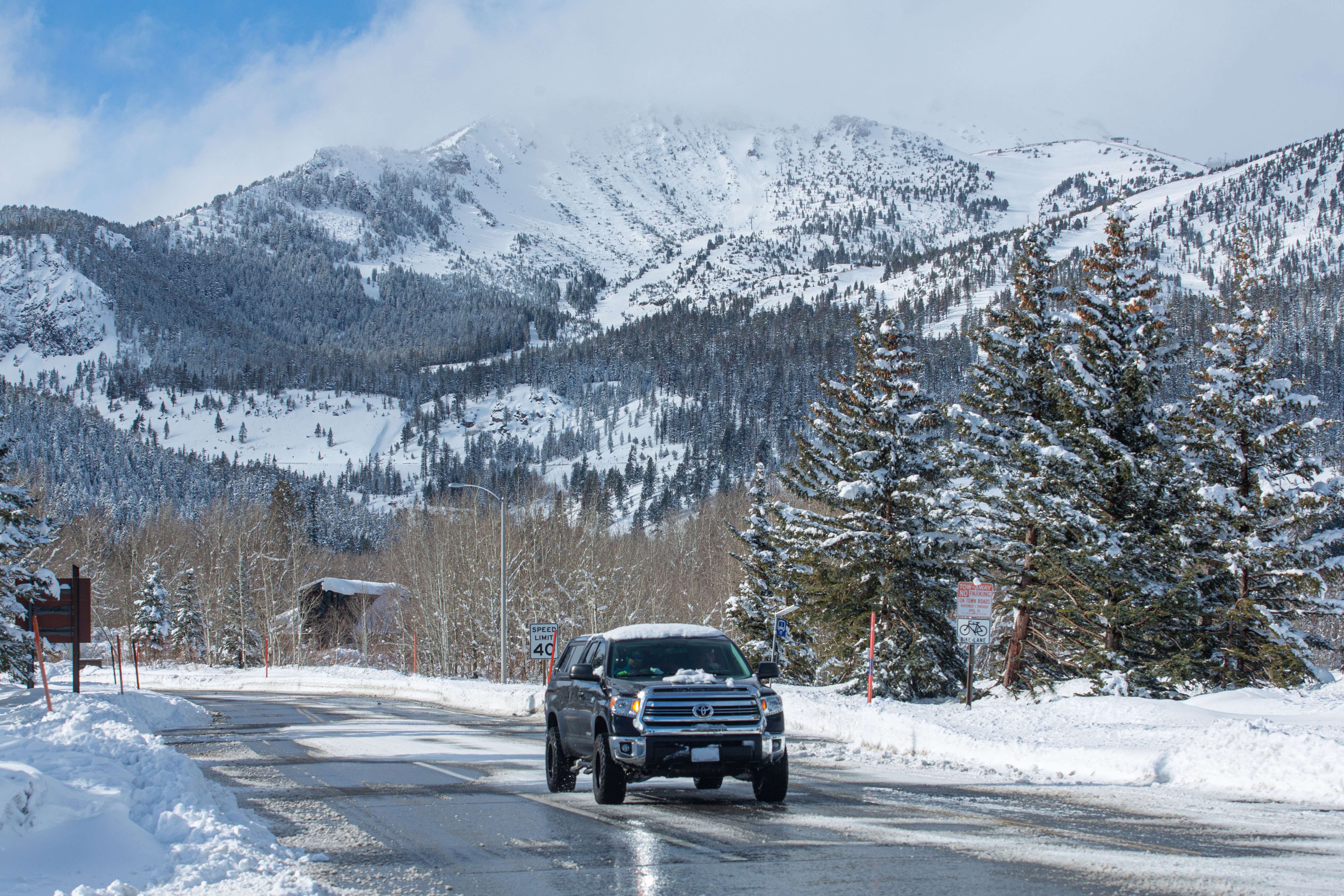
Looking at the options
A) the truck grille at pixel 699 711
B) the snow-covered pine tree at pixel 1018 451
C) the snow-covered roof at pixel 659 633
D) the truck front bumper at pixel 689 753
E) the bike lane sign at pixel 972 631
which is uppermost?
the snow-covered pine tree at pixel 1018 451

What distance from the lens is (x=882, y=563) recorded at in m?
26.3

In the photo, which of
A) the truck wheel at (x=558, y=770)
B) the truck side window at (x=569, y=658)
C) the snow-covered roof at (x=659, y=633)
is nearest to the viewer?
the snow-covered roof at (x=659, y=633)

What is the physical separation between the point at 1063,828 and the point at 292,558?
61.0m

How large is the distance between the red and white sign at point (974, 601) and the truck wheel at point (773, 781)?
8811 mm

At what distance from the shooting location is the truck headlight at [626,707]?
35.4 feet

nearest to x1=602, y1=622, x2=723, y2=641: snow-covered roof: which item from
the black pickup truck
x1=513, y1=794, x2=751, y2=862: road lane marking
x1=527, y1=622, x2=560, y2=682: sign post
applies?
the black pickup truck

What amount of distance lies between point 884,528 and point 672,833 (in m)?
17.8

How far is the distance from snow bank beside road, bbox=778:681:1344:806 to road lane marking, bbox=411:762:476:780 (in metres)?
6.95

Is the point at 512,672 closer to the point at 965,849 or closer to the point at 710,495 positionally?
the point at 965,849

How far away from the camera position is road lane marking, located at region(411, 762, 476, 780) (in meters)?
13.5

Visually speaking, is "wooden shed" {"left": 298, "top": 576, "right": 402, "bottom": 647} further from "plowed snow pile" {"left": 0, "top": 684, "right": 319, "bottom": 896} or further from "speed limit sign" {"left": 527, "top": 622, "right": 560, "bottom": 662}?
"plowed snow pile" {"left": 0, "top": 684, "right": 319, "bottom": 896}

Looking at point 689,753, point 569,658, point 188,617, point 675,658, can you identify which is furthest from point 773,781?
point 188,617

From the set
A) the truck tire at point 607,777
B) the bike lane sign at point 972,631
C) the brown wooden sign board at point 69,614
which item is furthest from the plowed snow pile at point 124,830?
the bike lane sign at point 972,631

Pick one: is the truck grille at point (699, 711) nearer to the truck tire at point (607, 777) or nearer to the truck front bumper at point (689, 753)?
the truck front bumper at point (689, 753)
